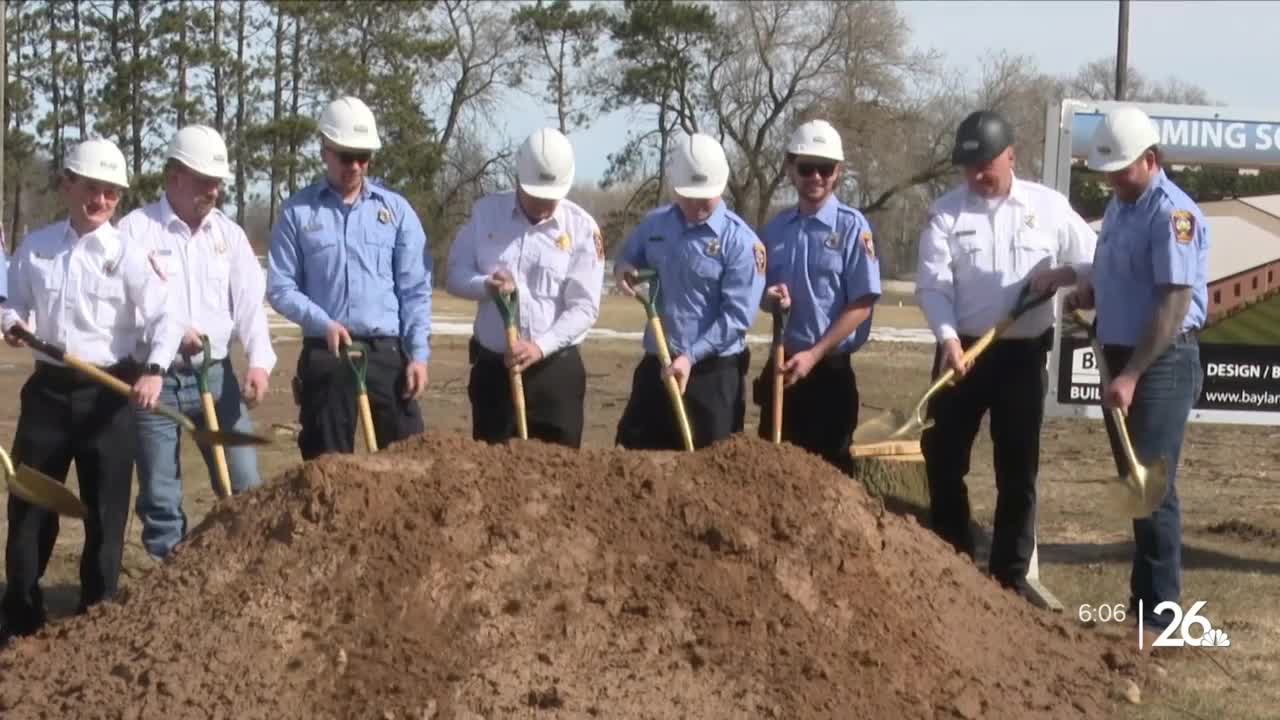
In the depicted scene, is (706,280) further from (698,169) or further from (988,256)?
(988,256)

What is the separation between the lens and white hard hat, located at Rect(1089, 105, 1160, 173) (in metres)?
7.09

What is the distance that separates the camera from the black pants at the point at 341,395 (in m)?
7.29

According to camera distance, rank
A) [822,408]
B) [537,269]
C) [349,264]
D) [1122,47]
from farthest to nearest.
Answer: [1122,47] < [822,408] < [537,269] < [349,264]

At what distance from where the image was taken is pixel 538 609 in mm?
5395

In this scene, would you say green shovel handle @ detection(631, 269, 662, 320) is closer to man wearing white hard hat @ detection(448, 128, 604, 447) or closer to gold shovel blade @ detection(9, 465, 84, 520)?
man wearing white hard hat @ detection(448, 128, 604, 447)

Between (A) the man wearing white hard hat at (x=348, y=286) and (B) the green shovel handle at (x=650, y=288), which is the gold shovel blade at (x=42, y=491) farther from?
(B) the green shovel handle at (x=650, y=288)

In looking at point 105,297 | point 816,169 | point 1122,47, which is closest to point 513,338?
point 816,169

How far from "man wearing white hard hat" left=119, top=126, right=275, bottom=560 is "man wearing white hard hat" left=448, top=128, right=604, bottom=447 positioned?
938 millimetres

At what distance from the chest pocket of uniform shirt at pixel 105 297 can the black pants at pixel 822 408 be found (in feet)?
8.86

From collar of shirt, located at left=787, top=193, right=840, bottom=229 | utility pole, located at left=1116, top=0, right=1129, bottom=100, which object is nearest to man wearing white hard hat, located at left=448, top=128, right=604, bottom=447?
collar of shirt, located at left=787, top=193, right=840, bottom=229

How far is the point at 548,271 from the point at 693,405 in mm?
852

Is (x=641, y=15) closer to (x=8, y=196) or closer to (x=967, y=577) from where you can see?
(x=8, y=196)

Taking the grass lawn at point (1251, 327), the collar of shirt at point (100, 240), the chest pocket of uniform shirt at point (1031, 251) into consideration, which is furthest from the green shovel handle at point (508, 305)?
the grass lawn at point (1251, 327)

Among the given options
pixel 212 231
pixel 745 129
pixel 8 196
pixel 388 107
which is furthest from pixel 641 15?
pixel 212 231
